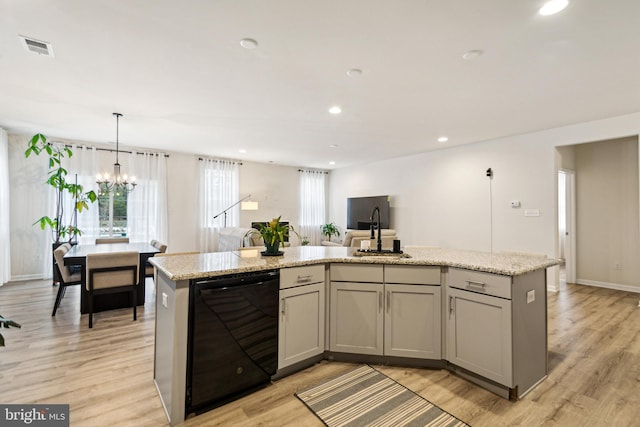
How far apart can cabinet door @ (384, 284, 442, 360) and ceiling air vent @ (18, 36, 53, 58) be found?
11.5ft

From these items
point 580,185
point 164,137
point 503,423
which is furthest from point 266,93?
point 580,185

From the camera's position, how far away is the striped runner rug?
6.06 feet

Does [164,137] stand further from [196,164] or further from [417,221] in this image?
[417,221]

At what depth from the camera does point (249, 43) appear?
8.26ft

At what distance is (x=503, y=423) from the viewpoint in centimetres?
183

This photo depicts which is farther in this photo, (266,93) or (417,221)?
(417,221)

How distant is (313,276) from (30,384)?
220 cm

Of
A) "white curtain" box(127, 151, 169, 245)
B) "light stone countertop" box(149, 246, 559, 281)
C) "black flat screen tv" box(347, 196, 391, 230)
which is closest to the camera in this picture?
"light stone countertop" box(149, 246, 559, 281)

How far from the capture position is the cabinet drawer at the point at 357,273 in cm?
248

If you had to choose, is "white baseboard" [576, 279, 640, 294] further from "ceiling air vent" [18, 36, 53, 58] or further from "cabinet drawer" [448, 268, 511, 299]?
"ceiling air vent" [18, 36, 53, 58]

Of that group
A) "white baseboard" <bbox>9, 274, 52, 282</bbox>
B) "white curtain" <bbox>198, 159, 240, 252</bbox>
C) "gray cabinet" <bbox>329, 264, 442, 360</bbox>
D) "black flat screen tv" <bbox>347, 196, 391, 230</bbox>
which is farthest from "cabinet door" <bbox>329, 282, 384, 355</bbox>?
"white baseboard" <bbox>9, 274, 52, 282</bbox>

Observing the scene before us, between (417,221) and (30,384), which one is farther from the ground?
(417,221)

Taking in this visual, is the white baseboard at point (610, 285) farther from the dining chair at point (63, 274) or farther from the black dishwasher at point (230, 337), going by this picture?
the dining chair at point (63, 274)

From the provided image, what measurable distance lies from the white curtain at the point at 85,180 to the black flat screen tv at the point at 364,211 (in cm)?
595
